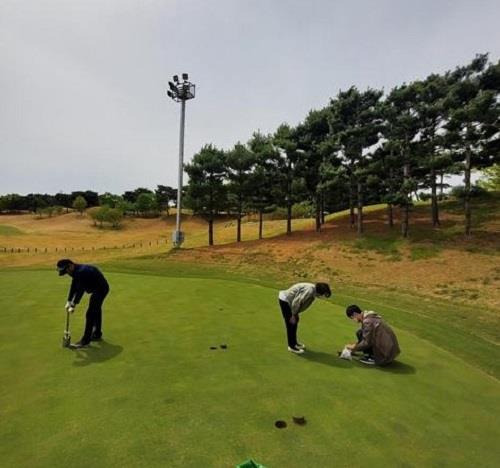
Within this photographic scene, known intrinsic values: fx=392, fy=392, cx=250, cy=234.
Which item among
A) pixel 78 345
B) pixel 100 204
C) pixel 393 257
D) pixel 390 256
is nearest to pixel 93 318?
pixel 78 345

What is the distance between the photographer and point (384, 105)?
30.5 meters

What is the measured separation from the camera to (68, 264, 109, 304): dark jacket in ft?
26.3

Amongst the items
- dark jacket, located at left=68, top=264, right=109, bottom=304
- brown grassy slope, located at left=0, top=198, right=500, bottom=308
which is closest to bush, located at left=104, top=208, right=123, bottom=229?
brown grassy slope, located at left=0, top=198, right=500, bottom=308

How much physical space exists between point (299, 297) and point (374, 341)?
5.24 feet

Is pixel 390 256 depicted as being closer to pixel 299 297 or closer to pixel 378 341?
pixel 378 341

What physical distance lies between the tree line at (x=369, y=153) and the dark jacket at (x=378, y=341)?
73.3 ft

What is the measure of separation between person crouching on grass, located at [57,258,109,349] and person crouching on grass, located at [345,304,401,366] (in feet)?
16.6

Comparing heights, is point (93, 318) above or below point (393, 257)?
above

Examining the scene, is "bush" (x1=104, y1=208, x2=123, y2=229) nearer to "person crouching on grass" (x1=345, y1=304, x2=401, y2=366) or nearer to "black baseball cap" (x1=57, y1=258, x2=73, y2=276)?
"black baseball cap" (x1=57, y1=258, x2=73, y2=276)

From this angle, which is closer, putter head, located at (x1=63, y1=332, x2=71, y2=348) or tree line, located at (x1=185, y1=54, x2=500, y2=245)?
putter head, located at (x1=63, y1=332, x2=71, y2=348)

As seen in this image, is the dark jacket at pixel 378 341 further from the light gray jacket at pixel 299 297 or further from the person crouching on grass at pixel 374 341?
the light gray jacket at pixel 299 297

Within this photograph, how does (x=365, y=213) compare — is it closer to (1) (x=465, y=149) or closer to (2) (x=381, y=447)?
(1) (x=465, y=149)

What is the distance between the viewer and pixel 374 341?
734 cm

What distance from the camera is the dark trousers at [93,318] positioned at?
7.70 meters
